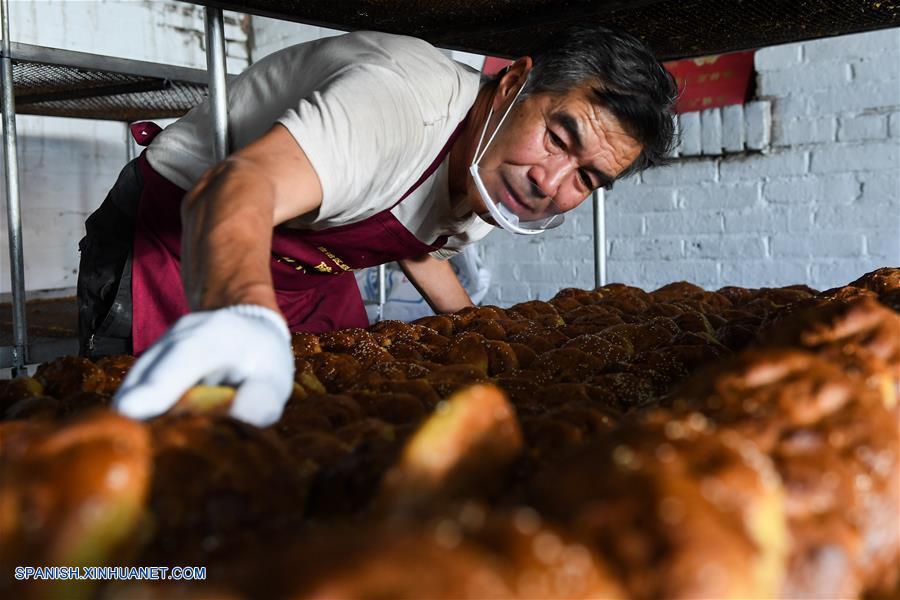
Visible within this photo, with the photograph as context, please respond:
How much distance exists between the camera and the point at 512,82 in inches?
91.6

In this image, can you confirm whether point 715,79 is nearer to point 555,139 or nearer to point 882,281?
point 555,139

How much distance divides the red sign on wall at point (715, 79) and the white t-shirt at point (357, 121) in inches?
143

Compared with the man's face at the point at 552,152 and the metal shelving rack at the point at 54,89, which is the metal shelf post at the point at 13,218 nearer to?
the metal shelving rack at the point at 54,89

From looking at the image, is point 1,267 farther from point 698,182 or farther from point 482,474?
point 482,474

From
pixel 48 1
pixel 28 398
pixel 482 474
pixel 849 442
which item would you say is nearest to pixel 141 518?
pixel 482 474

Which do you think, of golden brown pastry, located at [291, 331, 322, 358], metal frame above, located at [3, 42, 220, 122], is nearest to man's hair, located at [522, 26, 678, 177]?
golden brown pastry, located at [291, 331, 322, 358]

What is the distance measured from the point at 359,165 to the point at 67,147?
243 inches

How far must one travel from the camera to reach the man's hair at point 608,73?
2.19m

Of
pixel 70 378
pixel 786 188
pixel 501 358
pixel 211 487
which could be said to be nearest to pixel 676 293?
pixel 501 358

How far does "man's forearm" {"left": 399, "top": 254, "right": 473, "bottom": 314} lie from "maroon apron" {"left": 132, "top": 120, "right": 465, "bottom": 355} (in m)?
0.48

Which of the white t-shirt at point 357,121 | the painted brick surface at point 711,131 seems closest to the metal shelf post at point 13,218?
the white t-shirt at point 357,121

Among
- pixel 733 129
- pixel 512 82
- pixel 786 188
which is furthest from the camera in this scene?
pixel 733 129

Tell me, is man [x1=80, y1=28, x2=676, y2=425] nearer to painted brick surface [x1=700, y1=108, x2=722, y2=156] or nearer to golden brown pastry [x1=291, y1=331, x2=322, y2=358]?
golden brown pastry [x1=291, y1=331, x2=322, y2=358]

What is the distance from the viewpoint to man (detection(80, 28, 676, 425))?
1449mm
